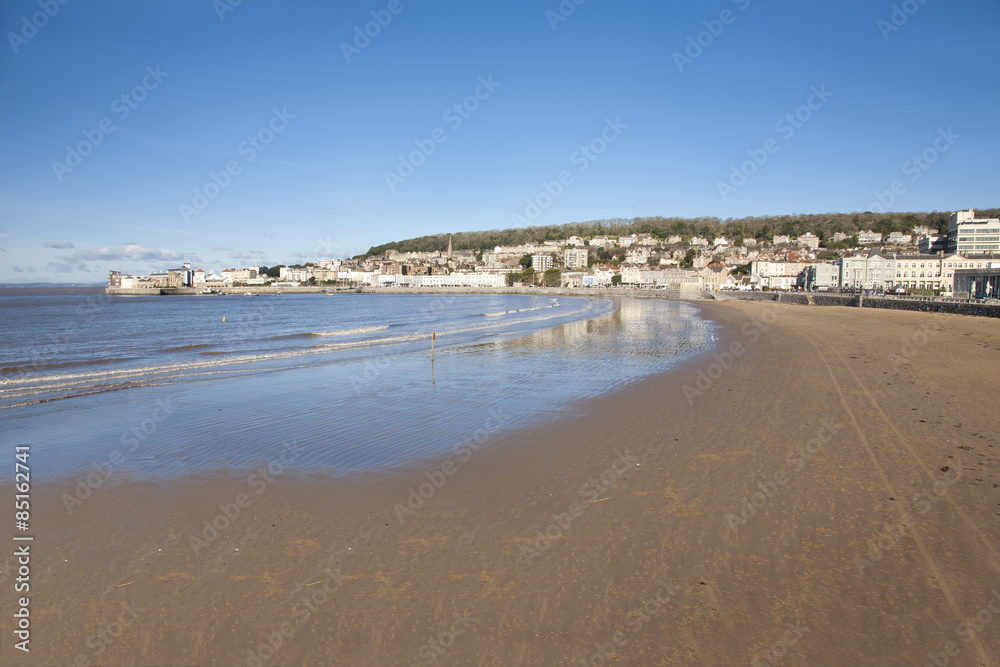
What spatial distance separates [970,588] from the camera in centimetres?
374

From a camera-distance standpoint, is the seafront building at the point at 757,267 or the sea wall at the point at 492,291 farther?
the sea wall at the point at 492,291

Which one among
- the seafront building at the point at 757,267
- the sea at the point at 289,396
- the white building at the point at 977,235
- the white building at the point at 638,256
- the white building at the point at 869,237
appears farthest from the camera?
the white building at the point at 638,256

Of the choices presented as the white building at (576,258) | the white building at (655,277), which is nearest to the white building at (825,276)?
the white building at (655,277)

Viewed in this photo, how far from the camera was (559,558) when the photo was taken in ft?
14.1

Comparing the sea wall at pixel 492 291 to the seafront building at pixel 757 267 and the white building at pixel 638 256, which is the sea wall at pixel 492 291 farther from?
the white building at pixel 638 256

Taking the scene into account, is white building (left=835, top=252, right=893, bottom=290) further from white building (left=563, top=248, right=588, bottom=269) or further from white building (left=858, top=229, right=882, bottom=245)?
white building (left=563, top=248, right=588, bottom=269)

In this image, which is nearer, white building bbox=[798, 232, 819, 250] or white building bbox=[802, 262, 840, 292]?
white building bbox=[802, 262, 840, 292]

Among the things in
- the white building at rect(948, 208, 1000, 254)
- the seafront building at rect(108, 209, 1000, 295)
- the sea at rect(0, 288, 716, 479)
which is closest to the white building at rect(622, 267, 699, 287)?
the seafront building at rect(108, 209, 1000, 295)

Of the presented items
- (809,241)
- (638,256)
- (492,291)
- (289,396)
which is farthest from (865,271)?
(809,241)

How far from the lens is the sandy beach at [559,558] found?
332 centimetres

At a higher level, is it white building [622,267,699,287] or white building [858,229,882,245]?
white building [858,229,882,245]

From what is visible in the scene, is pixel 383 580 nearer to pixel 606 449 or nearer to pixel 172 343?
pixel 606 449

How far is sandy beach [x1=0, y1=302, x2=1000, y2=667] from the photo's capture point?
3.32 meters

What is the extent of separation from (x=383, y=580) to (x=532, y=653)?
1.35 metres
